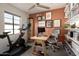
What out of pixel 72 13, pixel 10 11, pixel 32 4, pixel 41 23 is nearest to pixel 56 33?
pixel 41 23

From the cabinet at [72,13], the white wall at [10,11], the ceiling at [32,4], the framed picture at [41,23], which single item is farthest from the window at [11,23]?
the cabinet at [72,13]

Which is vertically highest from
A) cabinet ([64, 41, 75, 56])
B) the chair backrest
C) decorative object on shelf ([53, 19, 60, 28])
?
decorative object on shelf ([53, 19, 60, 28])

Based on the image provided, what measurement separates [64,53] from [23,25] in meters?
1.06

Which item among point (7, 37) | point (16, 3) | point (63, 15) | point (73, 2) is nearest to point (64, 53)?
point (63, 15)

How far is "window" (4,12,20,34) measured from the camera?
1.98 m

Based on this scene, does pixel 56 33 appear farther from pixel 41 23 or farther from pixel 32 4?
pixel 32 4

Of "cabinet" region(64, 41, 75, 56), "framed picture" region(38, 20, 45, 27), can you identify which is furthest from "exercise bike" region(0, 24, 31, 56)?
"cabinet" region(64, 41, 75, 56)

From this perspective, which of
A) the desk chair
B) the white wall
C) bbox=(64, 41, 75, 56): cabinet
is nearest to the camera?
the white wall

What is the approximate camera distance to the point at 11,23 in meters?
2.09

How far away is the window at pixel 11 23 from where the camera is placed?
1.98m

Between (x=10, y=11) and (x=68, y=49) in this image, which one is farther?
(x=68, y=49)

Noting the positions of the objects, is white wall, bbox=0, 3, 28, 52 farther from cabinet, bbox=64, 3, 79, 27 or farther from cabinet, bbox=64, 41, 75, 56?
cabinet, bbox=64, 41, 75, 56

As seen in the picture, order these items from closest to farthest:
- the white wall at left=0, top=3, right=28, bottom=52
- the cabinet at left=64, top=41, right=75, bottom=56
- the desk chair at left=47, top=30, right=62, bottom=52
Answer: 1. the white wall at left=0, top=3, right=28, bottom=52
2. the cabinet at left=64, top=41, right=75, bottom=56
3. the desk chair at left=47, top=30, right=62, bottom=52

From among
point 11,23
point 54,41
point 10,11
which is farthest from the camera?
point 54,41
